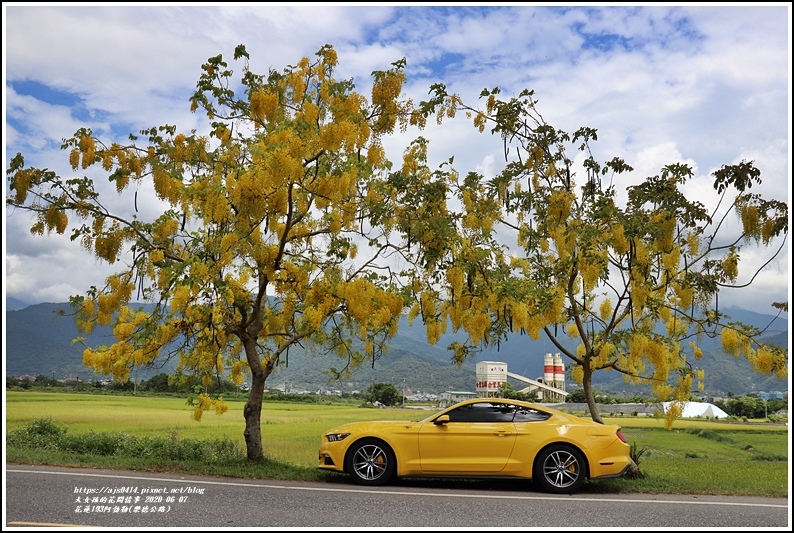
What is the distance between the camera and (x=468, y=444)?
9.90m

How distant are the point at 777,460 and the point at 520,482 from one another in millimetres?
21552

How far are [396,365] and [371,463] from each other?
47471mm

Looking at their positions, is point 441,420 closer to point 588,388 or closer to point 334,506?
point 334,506

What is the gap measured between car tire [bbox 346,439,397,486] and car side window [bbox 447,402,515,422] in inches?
44.5

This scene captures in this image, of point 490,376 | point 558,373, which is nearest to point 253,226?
point 490,376

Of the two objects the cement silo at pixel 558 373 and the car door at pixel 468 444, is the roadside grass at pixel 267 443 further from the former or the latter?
the cement silo at pixel 558 373

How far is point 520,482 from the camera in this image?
10.8 metres

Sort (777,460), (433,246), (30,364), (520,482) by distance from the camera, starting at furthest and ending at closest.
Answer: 1. (30,364)
2. (777,460)
3. (433,246)
4. (520,482)

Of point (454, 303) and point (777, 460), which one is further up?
point (454, 303)

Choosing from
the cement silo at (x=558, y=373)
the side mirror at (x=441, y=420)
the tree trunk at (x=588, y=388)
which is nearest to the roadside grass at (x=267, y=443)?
the tree trunk at (x=588, y=388)

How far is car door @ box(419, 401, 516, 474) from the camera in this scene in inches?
386

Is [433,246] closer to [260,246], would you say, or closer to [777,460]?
[260,246]

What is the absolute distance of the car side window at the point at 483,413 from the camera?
33.1ft

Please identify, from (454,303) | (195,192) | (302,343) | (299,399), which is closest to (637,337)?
(454,303)
